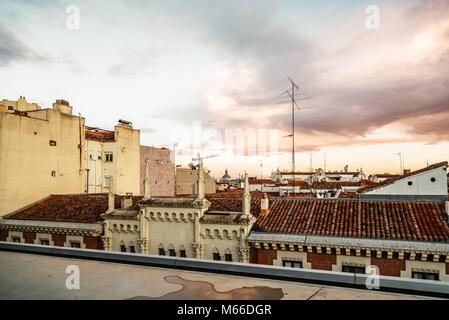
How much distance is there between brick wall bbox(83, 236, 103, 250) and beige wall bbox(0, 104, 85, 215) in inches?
480

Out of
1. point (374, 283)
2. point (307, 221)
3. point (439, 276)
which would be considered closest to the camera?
point (374, 283)

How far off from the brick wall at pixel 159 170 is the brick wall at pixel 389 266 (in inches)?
1557

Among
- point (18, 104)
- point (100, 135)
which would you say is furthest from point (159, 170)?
point (18, 104)

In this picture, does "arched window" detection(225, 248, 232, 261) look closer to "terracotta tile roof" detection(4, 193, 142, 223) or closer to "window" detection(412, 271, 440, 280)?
"terracotta tile roof" detection(4, 193, 142, 223)

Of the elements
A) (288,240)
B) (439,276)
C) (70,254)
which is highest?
(70,254)

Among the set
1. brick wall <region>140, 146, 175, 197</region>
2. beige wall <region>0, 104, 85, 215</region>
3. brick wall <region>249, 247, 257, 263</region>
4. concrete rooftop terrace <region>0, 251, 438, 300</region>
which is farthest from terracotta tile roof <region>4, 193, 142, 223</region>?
brick wall <region>140, 146, 175, 197</region>

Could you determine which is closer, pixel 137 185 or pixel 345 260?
pixel 345 260

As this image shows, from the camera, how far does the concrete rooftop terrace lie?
719cm
